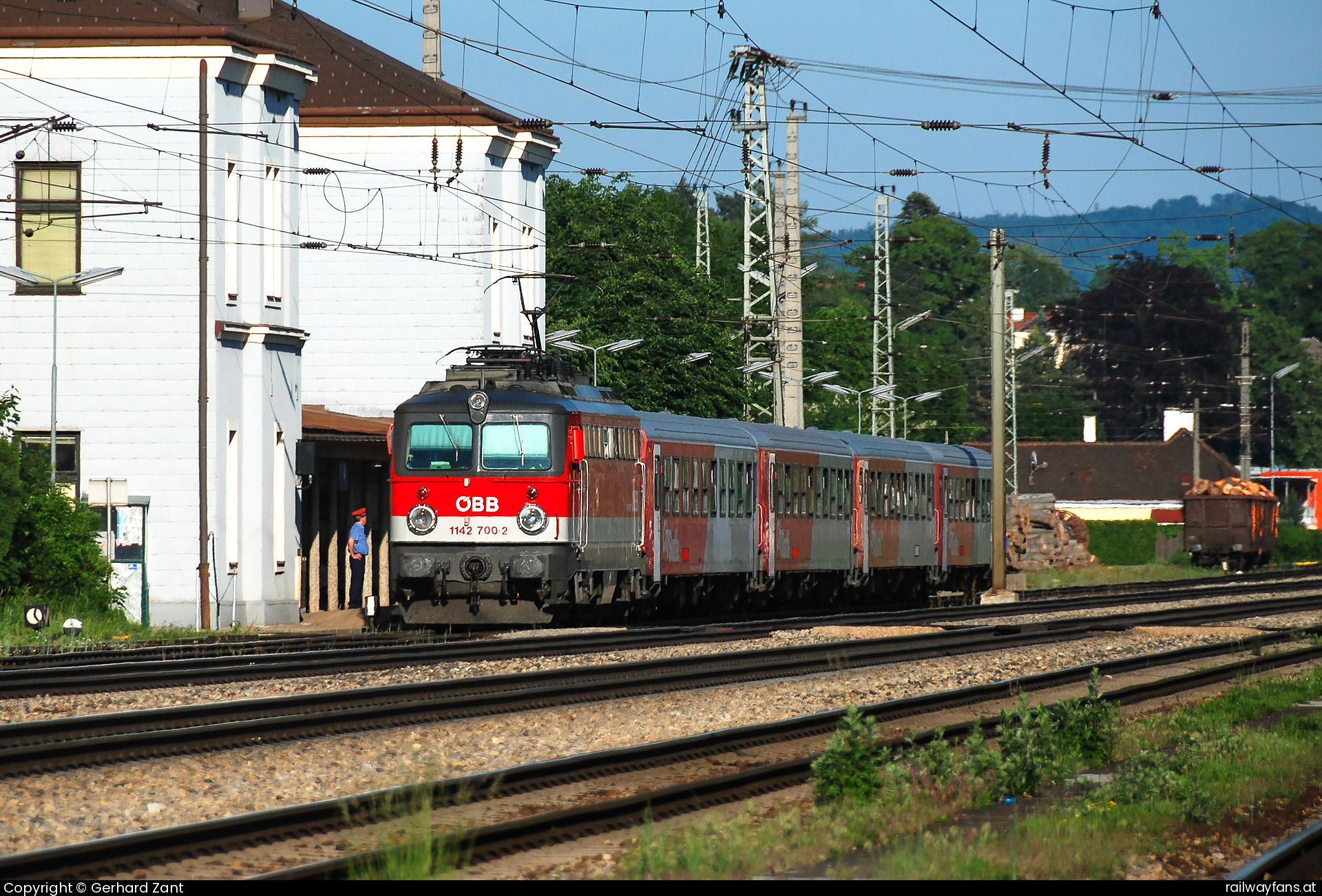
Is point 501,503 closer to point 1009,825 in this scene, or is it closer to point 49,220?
point 49,220

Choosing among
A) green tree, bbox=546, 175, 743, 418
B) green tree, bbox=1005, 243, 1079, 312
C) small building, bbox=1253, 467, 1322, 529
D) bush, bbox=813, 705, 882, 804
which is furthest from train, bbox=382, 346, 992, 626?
green tree, bbox=1005, 243, 1079, 312

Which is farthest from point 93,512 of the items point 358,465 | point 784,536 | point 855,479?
point 855,479

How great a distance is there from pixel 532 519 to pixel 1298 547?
195 ft

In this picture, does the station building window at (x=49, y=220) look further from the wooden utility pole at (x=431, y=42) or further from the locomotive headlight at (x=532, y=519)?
the wooden utility pole at (x=431, y=42)

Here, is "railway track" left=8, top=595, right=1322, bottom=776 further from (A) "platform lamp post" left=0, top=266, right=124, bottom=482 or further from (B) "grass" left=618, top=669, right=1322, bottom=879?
(A) "platform lamp post" left=0, top=266, right=124, bottom=482

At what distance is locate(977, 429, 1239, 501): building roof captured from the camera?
310ft

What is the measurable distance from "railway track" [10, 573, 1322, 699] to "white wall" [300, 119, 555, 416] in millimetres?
17127

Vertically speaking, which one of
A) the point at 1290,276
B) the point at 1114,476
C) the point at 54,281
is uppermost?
the point at 1290,276

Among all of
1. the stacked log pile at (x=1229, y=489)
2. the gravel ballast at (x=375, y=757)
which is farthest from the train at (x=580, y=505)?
the stacked log pile at (x=1229, y=489)

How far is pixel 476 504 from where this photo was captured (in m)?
24.3

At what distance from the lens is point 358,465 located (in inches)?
1433

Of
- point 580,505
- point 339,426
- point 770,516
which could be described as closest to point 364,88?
point 339,426

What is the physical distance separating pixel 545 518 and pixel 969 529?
790 inches
